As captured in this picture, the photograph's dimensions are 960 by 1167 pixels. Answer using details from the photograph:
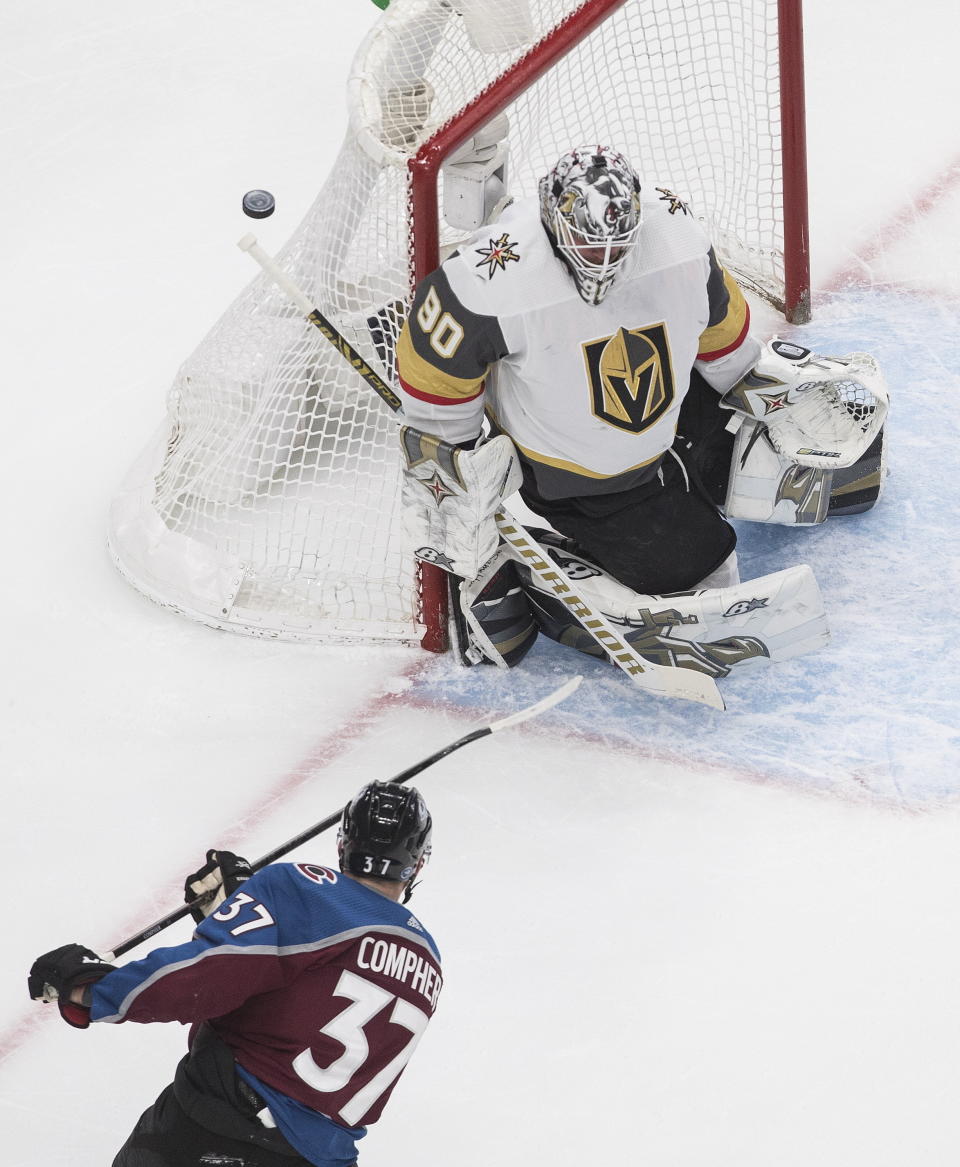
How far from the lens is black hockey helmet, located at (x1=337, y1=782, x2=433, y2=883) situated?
2049 mm

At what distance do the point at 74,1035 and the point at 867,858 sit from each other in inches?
53.6

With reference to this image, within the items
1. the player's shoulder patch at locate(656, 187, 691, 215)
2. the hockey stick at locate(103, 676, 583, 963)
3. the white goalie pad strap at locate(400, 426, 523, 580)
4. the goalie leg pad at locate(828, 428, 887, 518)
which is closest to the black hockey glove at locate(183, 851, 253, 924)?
the hockey stick at locate(103, 676, 583, 963)

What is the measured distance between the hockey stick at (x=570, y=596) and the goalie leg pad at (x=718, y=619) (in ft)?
0.10

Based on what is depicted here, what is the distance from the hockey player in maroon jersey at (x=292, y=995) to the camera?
1.98 m

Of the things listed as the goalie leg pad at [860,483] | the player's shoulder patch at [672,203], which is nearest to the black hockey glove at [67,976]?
the player's shoulder patch at [672,203]

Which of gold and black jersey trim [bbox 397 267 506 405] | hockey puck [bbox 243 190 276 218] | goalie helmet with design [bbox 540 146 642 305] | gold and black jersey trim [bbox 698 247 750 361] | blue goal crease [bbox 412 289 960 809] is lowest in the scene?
blue goal crease [bbox 412 289 960 809]

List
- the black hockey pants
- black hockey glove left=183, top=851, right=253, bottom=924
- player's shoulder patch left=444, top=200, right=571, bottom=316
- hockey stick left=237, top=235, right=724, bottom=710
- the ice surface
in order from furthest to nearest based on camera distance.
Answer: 1. hockey stick left=237, top=235, right=724, bottom=710
2. player's shoulder patch left=444, top=200, right=571, bottom=316
3. the ice surface
4. black hockey glove left=183, top=851, right=253, bottom=924
5. the black hockey pants

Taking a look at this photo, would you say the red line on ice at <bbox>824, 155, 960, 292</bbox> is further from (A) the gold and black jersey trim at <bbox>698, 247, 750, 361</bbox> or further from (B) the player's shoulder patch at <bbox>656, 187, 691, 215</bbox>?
(B) the player's shoulder patch at <bbox>656, 187, 691, 215</bbox>

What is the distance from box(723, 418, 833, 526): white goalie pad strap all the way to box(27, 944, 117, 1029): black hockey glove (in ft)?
5.76

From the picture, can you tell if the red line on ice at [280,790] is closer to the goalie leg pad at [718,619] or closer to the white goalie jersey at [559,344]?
the goalie leg pad at [718,619]

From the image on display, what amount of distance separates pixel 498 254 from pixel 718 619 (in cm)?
82

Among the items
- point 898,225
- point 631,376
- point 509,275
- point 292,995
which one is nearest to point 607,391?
point 631,376

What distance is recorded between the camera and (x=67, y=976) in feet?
6.66

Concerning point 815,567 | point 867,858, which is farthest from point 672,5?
point 867,858
